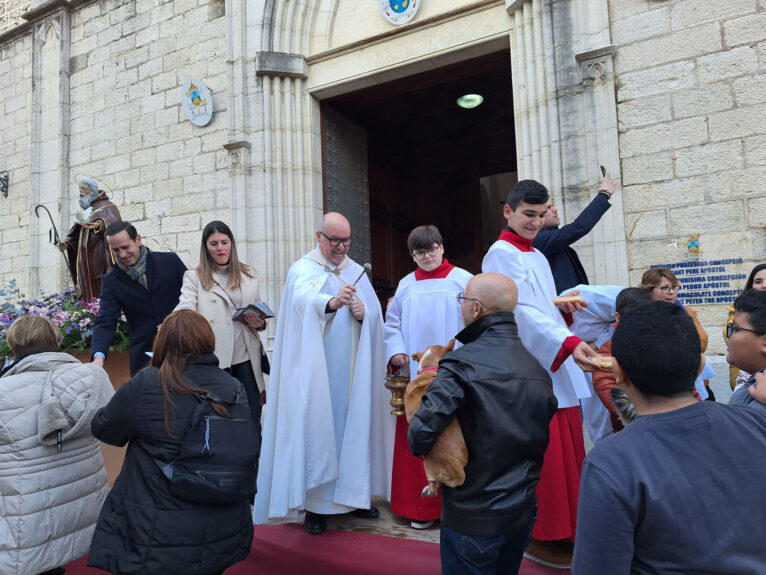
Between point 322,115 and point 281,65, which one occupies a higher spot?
point 281,65

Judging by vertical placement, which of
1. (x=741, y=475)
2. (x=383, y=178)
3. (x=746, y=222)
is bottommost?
(x=741, y=475)

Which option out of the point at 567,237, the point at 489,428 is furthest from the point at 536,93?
the point at 489,428

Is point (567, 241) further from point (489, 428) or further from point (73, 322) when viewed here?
point (73, 322)

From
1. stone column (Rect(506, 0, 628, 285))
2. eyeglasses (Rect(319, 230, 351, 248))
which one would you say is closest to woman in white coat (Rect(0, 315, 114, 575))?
eyeglasses (Rect(319, 230, 351, 248))

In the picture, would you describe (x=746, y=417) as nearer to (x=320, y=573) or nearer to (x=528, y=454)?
(x=528, y=454)

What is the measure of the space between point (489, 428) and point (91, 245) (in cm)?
490

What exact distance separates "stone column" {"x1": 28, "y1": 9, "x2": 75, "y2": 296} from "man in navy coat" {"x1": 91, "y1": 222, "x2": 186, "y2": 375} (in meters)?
5.34

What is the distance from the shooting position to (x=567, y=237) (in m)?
3.62

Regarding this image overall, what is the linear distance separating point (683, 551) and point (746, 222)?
4163 millimetres

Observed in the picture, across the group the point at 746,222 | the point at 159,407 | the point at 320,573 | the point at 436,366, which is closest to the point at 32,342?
the point at 159,407

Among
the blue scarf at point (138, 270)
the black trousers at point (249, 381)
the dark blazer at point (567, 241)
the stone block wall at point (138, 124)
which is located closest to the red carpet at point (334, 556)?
the black trousers at point (249, 381)

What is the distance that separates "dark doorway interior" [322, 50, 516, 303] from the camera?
7.27m

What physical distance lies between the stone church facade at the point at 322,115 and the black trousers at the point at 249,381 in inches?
112

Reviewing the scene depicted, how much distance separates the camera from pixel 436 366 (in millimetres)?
2264
